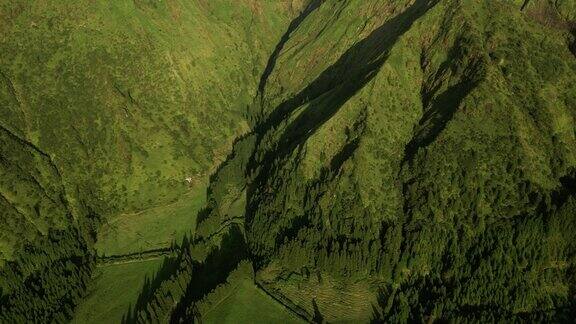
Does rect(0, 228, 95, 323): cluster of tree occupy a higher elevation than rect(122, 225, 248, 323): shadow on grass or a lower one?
lower

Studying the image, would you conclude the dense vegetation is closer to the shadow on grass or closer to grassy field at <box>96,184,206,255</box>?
the shadow on grass

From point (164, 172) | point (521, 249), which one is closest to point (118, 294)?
point (164, 172)

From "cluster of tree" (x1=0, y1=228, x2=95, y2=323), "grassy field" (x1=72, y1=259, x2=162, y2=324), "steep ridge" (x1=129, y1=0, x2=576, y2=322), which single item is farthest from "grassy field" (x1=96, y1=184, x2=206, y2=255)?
"cluster of tree" (x1=0, y1=228, x2=95, y2=323)

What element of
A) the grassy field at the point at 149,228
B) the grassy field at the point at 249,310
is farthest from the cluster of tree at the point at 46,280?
the grassy field at the point at 249,310

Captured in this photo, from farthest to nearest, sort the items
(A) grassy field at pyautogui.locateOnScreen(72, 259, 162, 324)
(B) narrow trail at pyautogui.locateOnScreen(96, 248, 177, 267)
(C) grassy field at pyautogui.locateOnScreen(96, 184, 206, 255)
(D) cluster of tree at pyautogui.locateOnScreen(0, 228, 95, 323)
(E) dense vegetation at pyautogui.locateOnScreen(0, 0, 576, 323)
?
1. (C) grassy field at pyautogui.locateOnScreen(96, 184, 206, 255)
2. (B) narrow trail at pyautogui.locateOnScreen(96, 248, 177, 267)
3. (A) grassy field at pyautogui.locateOnScreen(72, 259, 162, 324)
4. (D) cluster of tree at pyautogui.locateOnScreen(0, 228, 95, 323)
5. (E) dense vegetation at pyautogui.locateOnScreen(0, 0, 576, 323)

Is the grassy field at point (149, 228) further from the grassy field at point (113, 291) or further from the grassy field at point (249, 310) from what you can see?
the grassy field at point (249, 310)

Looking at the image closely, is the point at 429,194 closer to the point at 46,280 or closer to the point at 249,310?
the point at 249,310

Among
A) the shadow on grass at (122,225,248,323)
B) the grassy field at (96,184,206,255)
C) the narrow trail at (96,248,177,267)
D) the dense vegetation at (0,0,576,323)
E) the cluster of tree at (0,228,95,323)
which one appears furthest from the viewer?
the grassy field at (96,184,206,255)
